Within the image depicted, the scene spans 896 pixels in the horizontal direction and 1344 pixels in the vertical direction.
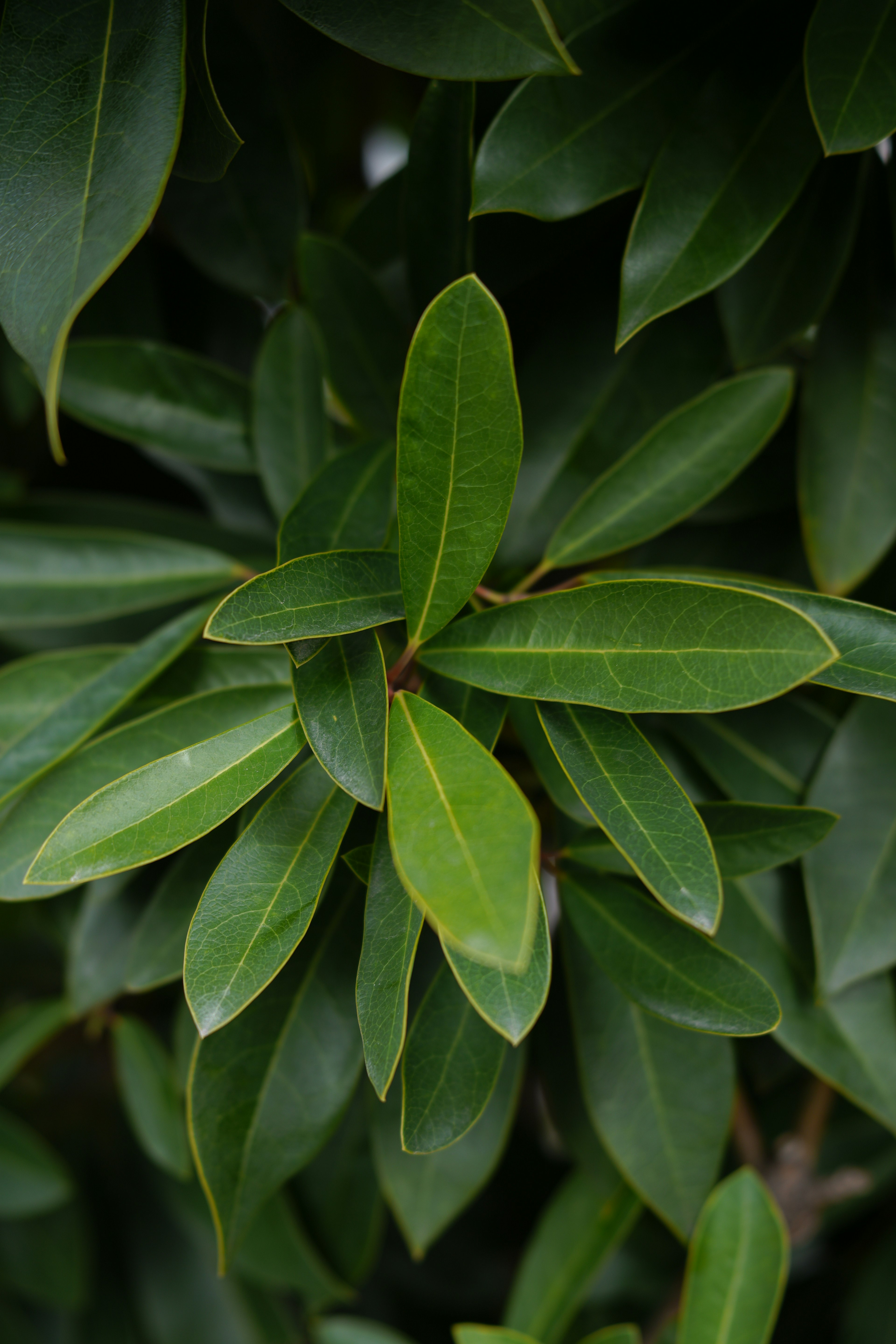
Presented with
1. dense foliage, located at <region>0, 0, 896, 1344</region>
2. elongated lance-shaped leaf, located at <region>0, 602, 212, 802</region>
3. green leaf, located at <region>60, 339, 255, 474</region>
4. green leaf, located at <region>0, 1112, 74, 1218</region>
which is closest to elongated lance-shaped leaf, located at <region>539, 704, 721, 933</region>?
dense foliage, located at <region>0, 0, 896, 1344</region>

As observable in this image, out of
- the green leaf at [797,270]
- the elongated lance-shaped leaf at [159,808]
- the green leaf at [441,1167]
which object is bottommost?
the green leaf at [441,1167]

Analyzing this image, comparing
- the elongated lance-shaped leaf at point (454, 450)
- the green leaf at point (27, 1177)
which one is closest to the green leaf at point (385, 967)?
the elongated lance-shaped leaf at point (454, 450)

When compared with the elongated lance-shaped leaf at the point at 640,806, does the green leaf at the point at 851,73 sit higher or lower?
higher

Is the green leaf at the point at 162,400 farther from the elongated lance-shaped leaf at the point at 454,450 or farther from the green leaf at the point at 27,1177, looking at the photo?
the green leaf at the point at 27,1177

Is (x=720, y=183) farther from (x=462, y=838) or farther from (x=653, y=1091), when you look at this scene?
(x=653, y=1091)

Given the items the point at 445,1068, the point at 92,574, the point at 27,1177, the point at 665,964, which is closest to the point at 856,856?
the point at 665,964

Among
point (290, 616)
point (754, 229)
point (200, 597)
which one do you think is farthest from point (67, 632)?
point (754, 229)

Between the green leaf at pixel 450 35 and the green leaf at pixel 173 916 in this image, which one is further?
the green leaf at pixel 173 916
